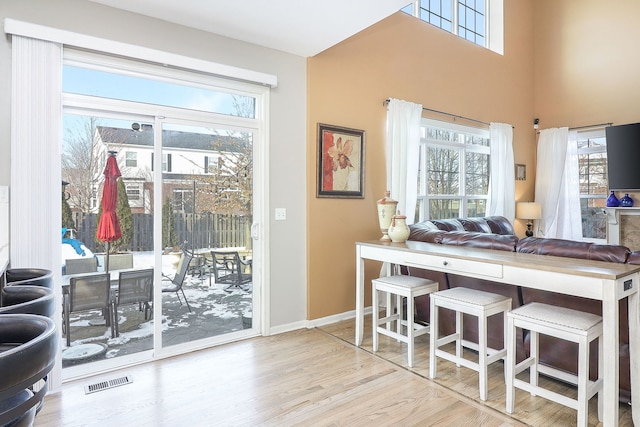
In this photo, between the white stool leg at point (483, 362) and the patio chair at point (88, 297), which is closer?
the white stool leg at point (483, 362)

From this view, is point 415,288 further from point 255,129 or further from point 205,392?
point 255,129

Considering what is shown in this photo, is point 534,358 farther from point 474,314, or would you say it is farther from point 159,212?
point 159,212

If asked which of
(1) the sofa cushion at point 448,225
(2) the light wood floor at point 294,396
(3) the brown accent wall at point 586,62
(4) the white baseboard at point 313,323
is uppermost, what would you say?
(3) the brown accent wall at point 586,62

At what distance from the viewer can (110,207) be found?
275 cm

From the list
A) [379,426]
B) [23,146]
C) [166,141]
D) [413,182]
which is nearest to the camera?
[379,426]

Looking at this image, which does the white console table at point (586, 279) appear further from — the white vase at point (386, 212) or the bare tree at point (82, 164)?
the bare tree at point (82, 164)

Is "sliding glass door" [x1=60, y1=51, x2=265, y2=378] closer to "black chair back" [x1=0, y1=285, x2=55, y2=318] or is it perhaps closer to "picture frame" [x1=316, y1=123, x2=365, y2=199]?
"picture frame" [x1=316, y1=123, x2=365, y2=199]

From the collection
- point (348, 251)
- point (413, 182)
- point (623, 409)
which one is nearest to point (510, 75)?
point (413, 182)

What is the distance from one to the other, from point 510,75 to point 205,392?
623cm

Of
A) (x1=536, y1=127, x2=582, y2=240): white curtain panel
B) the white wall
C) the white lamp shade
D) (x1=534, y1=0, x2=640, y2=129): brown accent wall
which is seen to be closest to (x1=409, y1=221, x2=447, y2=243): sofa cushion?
the white wall

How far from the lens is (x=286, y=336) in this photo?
11.1 ft

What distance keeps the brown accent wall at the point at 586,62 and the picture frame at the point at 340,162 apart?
4218mm

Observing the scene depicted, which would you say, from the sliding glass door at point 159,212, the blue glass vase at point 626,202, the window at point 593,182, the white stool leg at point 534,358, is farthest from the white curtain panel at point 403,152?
the window at point 593,182

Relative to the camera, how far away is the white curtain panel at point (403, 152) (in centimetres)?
415
